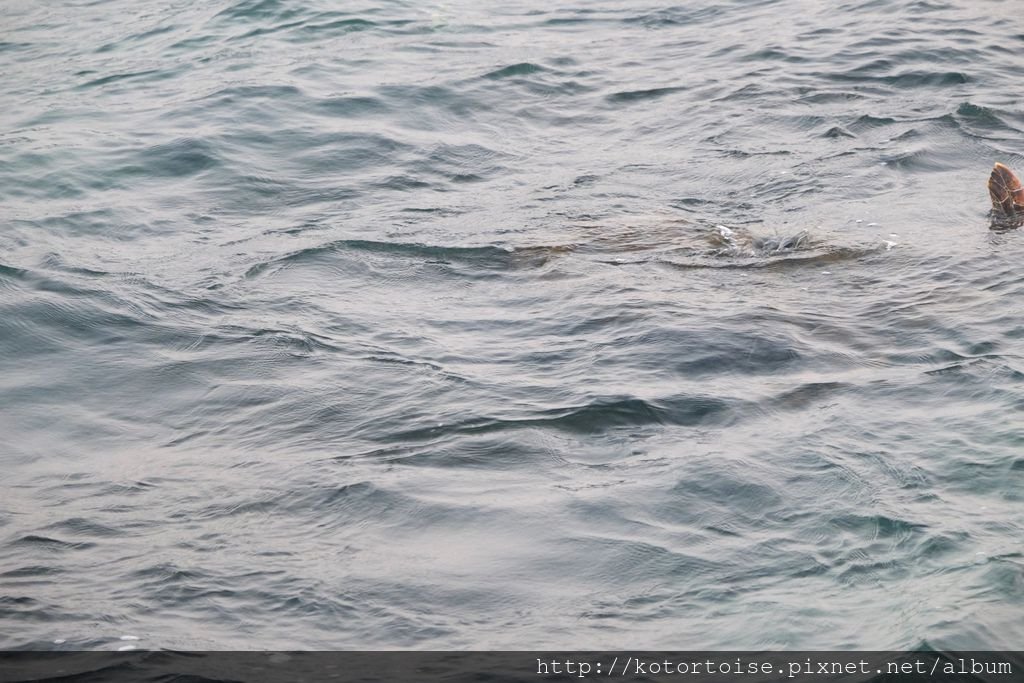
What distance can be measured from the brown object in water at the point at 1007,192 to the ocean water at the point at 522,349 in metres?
0.23

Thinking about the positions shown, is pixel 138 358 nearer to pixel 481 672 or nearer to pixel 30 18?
pixel 481 672

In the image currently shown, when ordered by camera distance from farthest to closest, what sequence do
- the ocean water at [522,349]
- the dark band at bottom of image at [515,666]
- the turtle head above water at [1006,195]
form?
the turtle head above water at [1006,195] → the ocean water at [522,349] → the dark band at bottom of image at [515,666]

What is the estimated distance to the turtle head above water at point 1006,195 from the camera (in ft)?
25.4

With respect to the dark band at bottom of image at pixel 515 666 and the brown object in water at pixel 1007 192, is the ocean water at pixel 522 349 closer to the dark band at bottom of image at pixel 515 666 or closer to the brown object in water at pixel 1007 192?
the dark band at bottom of image at pixel 515 666

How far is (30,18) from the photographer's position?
52.2 feet

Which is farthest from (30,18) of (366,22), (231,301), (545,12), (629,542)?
(629,542)

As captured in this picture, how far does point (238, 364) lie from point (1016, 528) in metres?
4.05

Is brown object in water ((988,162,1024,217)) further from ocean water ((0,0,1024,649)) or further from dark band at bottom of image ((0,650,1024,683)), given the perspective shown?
dark band at bottom of image ((0,650,1024,683))

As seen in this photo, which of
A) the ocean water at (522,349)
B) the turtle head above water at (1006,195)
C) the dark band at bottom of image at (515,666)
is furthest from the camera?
the turtle head above water at (1006,195)

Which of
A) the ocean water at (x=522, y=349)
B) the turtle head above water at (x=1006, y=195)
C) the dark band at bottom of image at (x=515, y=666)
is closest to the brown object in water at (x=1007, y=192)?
the turtle head above water at (x=1006, y=195)

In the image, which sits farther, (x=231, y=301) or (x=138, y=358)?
(x=231, y=301)

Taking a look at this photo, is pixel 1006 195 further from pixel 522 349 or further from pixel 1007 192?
pixel 522 349

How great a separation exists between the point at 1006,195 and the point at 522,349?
12.0ft

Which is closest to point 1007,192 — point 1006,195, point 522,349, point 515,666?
point 1006,195
